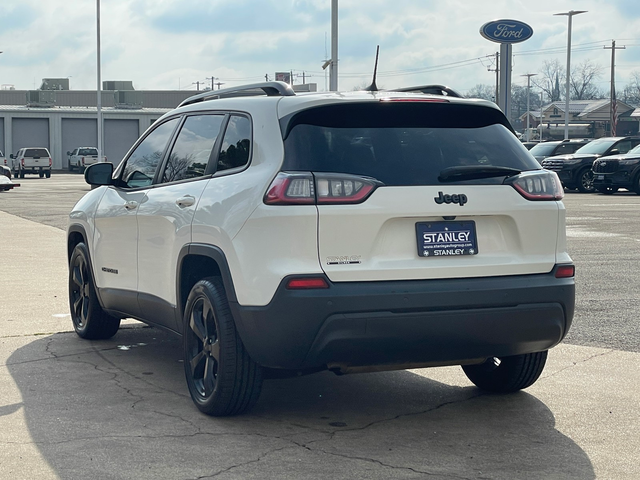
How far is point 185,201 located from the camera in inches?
219

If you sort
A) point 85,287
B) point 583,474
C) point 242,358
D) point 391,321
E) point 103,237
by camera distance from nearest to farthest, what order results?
point 583,474 → point 391,321 → point 242,358 → point 103,237 → point 85,287

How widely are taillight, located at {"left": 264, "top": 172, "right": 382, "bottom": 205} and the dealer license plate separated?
0.36 meters

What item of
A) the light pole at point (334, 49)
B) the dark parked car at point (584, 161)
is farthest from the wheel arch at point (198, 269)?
the dark parked car at point (584, 161)

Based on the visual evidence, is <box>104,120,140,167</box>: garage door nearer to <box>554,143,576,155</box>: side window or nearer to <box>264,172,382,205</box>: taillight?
<box>554,143,576,155</box>: side window

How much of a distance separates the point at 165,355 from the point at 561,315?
3.09m

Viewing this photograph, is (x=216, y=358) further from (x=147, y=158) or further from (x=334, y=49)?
(x=334, y=49)

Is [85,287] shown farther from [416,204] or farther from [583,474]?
[583,474]

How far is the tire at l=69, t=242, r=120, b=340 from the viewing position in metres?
7.37

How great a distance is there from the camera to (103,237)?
6965 mm

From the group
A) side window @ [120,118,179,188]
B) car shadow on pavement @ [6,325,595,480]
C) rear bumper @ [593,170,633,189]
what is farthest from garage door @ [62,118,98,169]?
car shadow on pavement @ [6,325,595,480]

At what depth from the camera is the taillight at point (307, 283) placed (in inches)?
182

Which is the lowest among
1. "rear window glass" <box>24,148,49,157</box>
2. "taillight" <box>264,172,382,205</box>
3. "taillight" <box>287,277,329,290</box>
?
"taillight" <box>287,277,329,290</box>

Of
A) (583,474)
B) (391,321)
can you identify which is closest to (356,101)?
(391,321)

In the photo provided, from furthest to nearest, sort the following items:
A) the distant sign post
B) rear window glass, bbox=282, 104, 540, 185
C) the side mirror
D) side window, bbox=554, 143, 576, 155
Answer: the distant sign post < side window, bbox=554, 143, 576, 155 < the side mirror < rear window glass, bbox=282, 104, 540, 185
